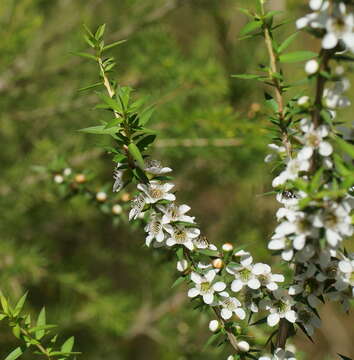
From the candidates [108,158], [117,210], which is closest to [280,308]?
[117,210]

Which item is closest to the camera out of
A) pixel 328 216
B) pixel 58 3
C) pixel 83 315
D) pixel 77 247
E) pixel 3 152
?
pixel 328 216

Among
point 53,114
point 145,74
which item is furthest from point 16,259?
point 145,74

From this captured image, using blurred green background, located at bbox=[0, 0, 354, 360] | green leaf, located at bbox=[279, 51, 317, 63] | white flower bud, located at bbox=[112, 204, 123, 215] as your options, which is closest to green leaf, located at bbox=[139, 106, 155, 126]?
green leaf, located at bbox=[279, 51, 317, 63]

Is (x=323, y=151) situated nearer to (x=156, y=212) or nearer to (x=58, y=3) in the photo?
(x=156, y=212)

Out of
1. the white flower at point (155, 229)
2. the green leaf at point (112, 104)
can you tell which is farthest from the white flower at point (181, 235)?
the green leaf at point (112, 104)

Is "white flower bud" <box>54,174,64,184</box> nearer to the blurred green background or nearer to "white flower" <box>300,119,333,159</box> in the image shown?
the blurred green background
